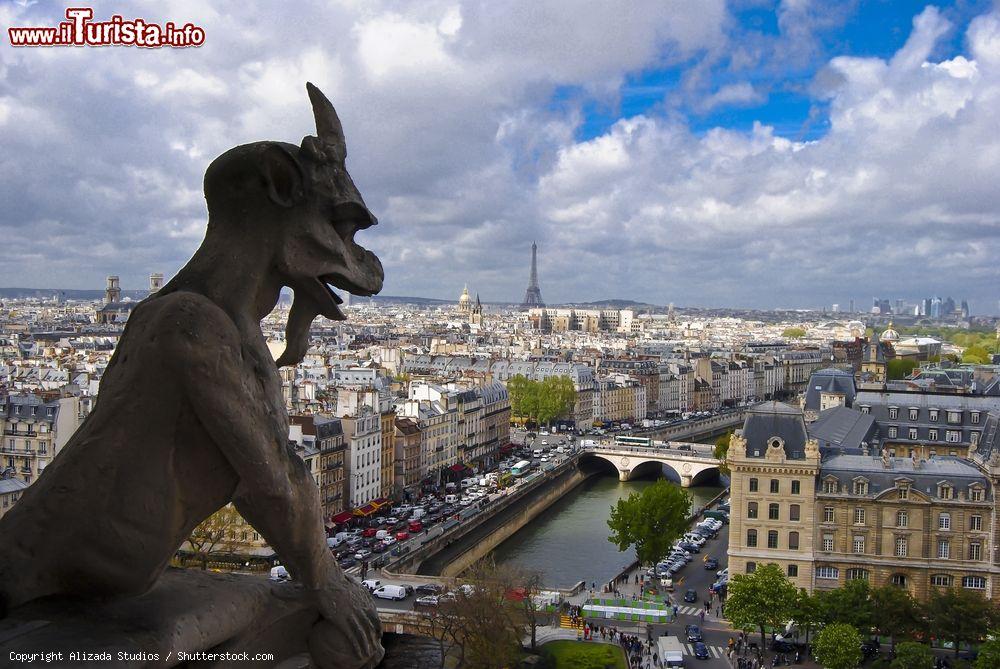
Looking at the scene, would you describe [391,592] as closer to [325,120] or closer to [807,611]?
[807,611]

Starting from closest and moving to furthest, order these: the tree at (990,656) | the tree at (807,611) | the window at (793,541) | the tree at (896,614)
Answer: the tree at (990,656)
the tree at (896,614)
the tree at (807,611)
the window at (793,541)

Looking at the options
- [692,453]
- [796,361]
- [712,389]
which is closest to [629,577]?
[692,453]

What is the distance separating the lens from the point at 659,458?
48.2 meters

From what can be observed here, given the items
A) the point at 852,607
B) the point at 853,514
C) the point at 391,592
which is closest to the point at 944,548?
the point at 853,514

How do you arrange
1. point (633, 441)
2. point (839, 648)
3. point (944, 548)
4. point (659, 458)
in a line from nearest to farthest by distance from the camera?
point (839, 648), point (944, 548), point (659, 458), point (633, 441)

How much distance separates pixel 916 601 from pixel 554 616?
27.8ft

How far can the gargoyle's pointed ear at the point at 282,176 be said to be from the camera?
3189mm

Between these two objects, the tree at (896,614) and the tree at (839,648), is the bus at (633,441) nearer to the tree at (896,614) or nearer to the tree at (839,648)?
the tree at (896,614)

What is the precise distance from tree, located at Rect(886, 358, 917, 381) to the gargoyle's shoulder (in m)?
77.7

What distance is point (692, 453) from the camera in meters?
49.8

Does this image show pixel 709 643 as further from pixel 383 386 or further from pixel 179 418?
pixel 383 386

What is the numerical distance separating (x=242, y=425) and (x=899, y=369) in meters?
83.7

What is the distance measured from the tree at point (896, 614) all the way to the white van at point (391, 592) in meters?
11.1

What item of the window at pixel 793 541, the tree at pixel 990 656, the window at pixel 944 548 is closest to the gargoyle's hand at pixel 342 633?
the tree at pixel 990 656
